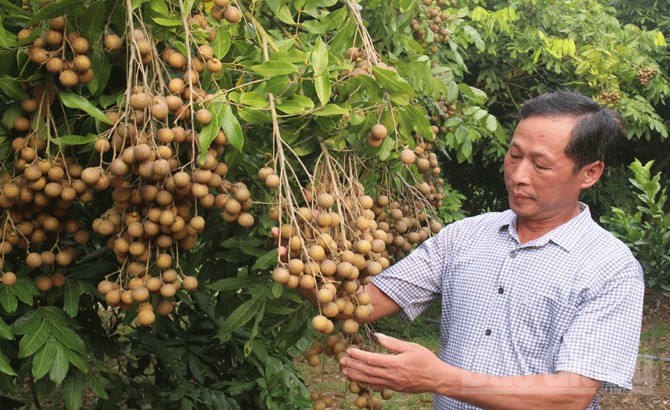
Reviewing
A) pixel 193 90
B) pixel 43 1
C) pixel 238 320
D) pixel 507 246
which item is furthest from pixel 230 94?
pixel 507 246

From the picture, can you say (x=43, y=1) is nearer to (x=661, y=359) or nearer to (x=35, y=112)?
(x=35, y=112)

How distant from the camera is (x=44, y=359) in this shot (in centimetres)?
173

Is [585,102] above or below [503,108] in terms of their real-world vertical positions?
above

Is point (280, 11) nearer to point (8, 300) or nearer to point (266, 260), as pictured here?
point (266, 260)

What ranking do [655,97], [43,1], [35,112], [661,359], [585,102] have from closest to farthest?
[43,1] → [35,112] → [585,102] → [661,359] → [655,97]

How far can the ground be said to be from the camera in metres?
5.01

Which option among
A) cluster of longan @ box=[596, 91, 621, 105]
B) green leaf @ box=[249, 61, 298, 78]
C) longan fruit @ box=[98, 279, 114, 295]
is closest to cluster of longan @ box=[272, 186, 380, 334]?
green leaf @ box=[249, 61, 298, 78]

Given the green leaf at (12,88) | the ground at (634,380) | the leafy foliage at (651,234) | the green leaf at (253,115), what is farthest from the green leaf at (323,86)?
the leafy foliage at (651,234)

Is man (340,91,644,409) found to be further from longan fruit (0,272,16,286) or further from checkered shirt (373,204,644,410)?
longan fruit (0,272,16,286)

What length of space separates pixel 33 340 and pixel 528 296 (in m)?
1.09

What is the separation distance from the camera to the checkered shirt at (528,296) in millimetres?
1621

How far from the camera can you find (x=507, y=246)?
1.86 m

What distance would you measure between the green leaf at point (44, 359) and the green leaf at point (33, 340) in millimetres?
13

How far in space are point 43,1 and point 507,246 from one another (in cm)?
114
